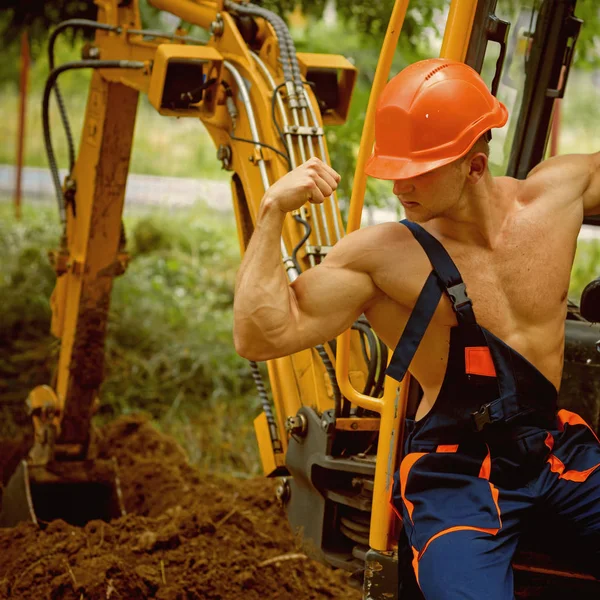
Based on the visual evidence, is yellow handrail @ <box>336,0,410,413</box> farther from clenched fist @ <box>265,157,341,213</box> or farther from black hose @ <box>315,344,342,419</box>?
black hose @ <box>315,344,342,419</box>

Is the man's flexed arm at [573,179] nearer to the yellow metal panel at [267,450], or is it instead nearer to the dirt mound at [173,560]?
the yellow metal panel at [267,450]

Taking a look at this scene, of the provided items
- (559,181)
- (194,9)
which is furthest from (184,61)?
(559,181)

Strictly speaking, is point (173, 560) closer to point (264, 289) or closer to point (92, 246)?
point (92, 246)

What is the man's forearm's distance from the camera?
2.69 meters

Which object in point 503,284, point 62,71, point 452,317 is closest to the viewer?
point 452,317

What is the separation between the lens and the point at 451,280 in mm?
2740

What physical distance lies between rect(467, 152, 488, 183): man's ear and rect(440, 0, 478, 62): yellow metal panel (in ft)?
1.24

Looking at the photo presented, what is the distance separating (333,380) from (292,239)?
61cm

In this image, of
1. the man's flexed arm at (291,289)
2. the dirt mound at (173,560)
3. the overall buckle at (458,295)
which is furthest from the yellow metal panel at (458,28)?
the dirt mound at (173,560)

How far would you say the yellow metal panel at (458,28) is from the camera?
2957 millimetres

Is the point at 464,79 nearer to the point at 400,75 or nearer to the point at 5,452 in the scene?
the point at 400,75

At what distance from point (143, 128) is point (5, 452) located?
13825 mm

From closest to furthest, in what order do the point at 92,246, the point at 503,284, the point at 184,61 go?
the point at 503,284, the point at 184,61, the point at 92,246

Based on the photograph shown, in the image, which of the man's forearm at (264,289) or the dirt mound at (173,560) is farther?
the dirt mound at (173,560)
